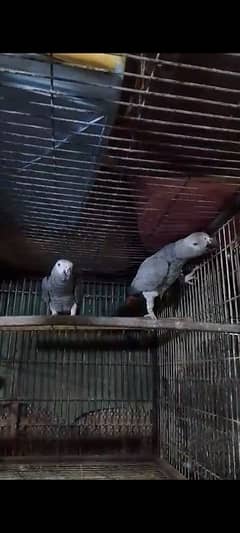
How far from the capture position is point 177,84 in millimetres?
853

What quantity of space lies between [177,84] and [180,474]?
1768mm

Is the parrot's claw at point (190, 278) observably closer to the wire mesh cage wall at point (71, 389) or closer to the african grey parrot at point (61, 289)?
the african grey parrot at point (61, 289)

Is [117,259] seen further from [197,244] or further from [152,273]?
[197,244]

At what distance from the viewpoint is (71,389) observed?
2.61 meters

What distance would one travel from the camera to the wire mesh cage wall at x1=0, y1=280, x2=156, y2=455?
251 centimetres

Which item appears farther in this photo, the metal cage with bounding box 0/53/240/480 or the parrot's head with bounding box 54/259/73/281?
the parrot's head with bounding box 54/259/73/281

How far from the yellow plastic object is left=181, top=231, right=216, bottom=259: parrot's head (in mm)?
939

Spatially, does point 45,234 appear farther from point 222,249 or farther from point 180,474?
point 180,474

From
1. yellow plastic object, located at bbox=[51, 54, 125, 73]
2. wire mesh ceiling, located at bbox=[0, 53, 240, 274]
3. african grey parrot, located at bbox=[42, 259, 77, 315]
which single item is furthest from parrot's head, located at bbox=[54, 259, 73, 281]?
yellow plastic object, located at bbox=[51, 54, 125, 73]

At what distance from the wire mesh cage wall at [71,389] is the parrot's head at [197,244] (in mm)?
1025

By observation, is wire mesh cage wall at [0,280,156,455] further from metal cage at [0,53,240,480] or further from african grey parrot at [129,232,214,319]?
african grey parrot at [129,232,214,319]

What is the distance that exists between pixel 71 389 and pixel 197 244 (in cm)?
146

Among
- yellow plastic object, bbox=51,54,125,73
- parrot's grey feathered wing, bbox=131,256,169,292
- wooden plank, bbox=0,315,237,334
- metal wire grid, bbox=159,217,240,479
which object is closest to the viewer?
yellow plastic object, bbox=51,54,125,73
